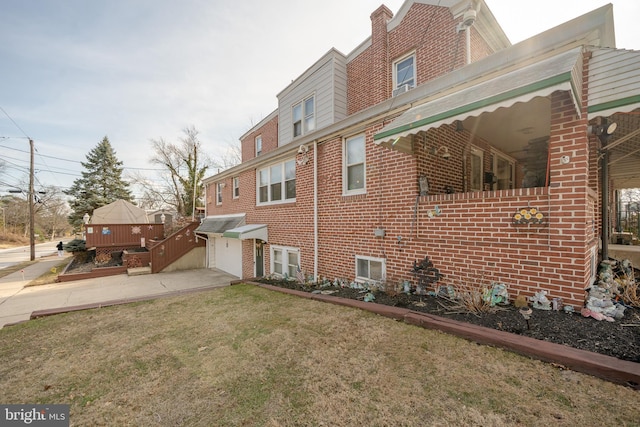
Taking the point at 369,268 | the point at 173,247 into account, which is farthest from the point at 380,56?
the point at 173,247

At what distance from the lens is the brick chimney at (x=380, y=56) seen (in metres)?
9.38

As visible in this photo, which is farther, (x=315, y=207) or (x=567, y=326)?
(x=315, y=207)

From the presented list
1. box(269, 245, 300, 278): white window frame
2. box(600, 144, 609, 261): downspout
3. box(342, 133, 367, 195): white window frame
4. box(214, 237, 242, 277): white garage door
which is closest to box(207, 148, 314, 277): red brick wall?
box(269, 245, 300, 278): white window frame

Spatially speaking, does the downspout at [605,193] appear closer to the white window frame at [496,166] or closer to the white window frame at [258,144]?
the white window frame at [496,166]

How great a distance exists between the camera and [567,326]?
309cm

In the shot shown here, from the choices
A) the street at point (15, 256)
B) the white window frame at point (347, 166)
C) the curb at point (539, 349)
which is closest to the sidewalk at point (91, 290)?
the white window frame at point (347, 166)

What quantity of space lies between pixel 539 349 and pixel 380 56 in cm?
1005

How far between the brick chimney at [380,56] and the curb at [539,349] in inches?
313

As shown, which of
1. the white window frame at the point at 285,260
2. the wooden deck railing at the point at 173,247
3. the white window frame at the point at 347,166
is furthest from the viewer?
the wooden deck railing at the point at 173,247

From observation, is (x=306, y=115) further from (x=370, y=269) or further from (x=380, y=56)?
(x=370, y=269)

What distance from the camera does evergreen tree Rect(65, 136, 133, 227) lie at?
3161 cm

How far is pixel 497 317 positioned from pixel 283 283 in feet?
18.4

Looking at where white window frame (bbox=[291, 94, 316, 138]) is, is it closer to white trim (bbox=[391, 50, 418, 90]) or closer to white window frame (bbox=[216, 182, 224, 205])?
white trim (bbox=[391, 50, 418, 90])

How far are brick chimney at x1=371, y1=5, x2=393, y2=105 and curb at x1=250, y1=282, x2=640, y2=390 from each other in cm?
795
